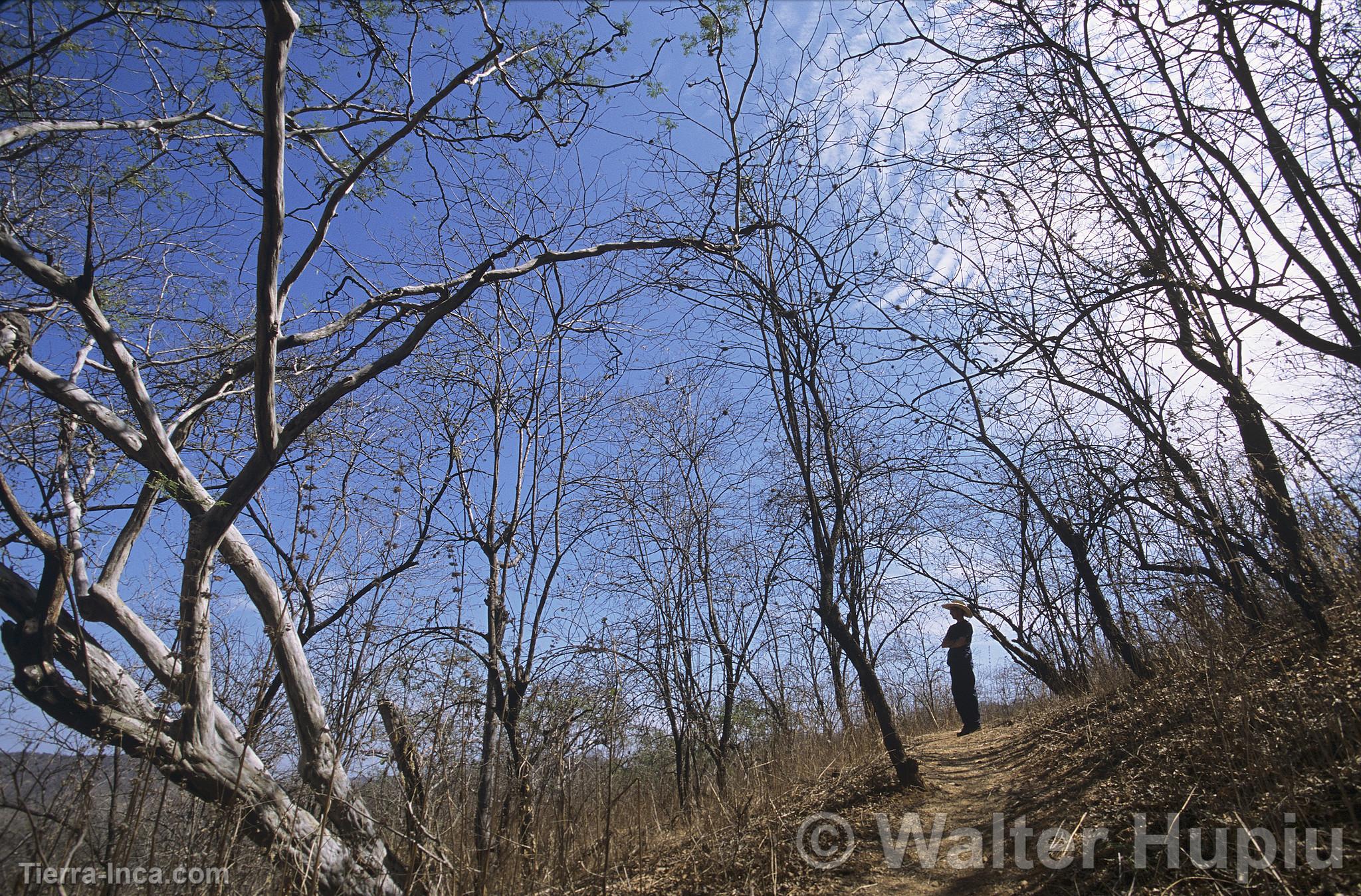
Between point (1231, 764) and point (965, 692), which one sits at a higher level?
point (1231, 764)

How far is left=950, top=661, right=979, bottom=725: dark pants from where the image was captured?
8406 mm

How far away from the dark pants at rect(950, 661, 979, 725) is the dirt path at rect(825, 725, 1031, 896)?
2861 mm

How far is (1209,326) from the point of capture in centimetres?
480

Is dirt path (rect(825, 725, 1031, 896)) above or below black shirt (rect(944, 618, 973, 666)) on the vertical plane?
below

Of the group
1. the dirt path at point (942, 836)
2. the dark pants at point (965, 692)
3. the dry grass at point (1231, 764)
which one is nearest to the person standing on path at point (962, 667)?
the dark pants at point (965, 692)

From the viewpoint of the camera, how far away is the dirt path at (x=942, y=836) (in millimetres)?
3293

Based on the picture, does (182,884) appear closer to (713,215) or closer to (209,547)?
(209,547)

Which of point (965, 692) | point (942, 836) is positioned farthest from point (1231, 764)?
point (965, 692)

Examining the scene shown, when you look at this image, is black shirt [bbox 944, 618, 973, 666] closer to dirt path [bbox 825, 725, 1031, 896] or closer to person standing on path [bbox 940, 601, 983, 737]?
person standing on path [bbox 940, 601, 983, 737]

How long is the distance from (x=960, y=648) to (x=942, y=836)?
5329mm

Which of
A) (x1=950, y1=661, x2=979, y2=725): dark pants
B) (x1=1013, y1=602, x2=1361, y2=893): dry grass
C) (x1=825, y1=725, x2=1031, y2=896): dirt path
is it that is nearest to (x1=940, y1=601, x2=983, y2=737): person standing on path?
(x1=950, y1=661, x2=979, y2=725): dark pants

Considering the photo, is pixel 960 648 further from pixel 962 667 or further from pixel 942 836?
pixel 942 836

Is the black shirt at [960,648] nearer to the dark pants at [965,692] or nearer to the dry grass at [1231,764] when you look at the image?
the dark pants at [965,692]

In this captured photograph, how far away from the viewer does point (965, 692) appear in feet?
27.9
